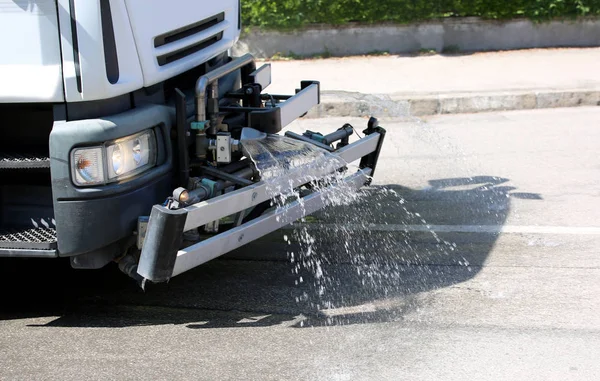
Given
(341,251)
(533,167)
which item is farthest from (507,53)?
(341,251)

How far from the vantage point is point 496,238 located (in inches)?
224

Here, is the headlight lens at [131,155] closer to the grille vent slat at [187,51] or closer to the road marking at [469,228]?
the grille vent slat at [187,51]

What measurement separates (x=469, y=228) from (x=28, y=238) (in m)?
2.97

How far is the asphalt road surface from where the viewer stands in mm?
4004

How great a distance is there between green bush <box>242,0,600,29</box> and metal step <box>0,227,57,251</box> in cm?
807

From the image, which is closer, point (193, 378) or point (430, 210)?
point (193, 378)

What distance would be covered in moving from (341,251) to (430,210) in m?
1.09

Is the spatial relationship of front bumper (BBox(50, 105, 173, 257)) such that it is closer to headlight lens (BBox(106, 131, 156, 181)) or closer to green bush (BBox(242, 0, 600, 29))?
headlight lens (BBox(106, 131, 156, 181))

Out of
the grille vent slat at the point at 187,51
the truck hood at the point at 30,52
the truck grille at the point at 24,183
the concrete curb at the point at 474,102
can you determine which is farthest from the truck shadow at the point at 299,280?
the concrete curb at the point at 474,102

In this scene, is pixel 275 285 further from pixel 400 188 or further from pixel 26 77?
pixel 400 188

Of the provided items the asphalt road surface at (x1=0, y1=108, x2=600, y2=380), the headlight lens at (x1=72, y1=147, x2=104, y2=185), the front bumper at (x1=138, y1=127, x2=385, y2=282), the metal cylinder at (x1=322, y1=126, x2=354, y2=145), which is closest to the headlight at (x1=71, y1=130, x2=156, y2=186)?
the headlight lens at (x1=72, y1=147, x2=104, y2=185)

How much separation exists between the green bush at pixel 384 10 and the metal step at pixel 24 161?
802 cm

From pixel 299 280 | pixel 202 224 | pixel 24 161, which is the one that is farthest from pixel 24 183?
pixel 299 280

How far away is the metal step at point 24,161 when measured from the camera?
4.02 meters
